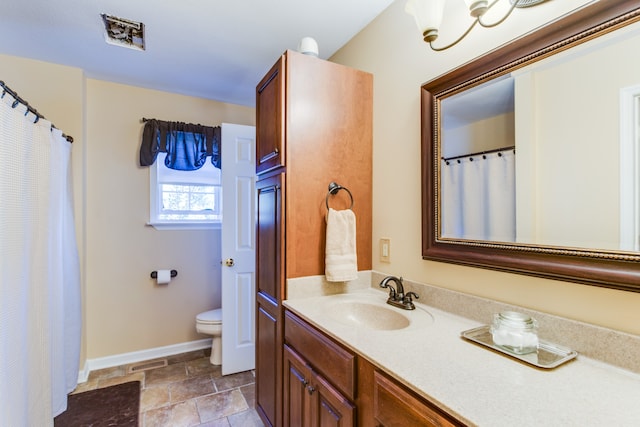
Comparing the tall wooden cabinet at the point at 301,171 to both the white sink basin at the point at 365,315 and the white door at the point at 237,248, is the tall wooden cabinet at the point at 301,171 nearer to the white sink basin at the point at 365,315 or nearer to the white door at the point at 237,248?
the white sink basin at the point at 365,315

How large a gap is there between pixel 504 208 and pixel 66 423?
8.90 feet

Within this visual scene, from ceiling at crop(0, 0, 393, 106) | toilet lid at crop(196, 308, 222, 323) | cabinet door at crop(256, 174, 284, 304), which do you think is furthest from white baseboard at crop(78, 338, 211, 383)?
ceiling at crop(0, 0, 393, 106)

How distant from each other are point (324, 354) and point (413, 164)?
3.22 feet

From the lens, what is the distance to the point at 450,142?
1345mm

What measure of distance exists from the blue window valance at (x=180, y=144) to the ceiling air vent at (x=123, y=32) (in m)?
0.79

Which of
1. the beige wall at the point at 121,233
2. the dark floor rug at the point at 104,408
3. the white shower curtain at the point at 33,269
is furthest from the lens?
the beige wall at the point at 121,233

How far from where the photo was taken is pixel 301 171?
1.57 metres

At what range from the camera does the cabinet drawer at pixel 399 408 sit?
717 millimetres

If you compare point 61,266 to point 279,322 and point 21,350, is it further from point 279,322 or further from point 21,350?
point 279,322

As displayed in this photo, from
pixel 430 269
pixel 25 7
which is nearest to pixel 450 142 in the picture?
pixel 430 269

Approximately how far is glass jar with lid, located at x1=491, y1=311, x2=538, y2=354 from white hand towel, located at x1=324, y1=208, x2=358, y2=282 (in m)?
0.75

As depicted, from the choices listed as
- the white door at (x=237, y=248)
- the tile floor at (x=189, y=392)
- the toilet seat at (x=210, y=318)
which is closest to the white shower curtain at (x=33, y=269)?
the tile floor at (x=189, y=392)

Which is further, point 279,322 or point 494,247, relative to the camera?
point 279,322

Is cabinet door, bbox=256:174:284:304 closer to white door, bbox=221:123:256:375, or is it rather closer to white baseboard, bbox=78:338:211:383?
white door, bbox=221:123:256:375
